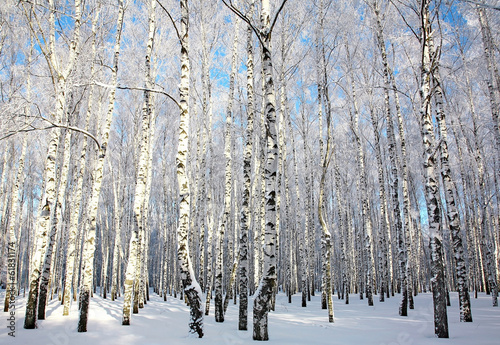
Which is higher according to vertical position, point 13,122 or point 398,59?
point 398,59

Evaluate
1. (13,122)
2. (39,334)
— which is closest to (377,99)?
(13,122)

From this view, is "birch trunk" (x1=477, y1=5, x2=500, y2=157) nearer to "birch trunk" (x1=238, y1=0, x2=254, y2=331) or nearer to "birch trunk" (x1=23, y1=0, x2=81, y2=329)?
"birch trunk" (x1=238, y1=0, x2=254, y2=331)

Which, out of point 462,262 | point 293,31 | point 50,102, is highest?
point 293,31

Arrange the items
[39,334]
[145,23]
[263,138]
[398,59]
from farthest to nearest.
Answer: [398,59] < [145,23] < [263,138] < [39,334]

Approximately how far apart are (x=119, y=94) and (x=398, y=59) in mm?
14382

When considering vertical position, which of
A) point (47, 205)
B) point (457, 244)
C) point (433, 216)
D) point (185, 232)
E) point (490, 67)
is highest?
point (490, 67)

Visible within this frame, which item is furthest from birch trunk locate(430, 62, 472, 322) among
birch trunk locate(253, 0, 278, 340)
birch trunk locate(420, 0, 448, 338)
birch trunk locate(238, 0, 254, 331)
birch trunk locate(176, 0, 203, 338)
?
birch trunk locate(176, 0, 203, 338)

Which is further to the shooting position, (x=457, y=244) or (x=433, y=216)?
(x=457, y=244)

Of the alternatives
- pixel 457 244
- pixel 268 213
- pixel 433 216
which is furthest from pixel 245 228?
pixel 457 244

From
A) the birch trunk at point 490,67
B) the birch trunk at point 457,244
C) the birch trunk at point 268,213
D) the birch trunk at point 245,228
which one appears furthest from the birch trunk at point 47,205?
the birch trunk at point 490,67

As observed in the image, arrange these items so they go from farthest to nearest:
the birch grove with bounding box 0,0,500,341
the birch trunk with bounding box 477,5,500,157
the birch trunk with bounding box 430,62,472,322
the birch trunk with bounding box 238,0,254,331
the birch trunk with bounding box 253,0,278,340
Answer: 1. the birch trunk with bounding box 477,5,500,157
2. the birch trunk with bounding box 430,62,472,322
3. the birch trunk with bounding box 238,0,254,331
4. the birch grove with bounding box 0,0,500,341
5. the birch trunk with bounding box 253,0,278,340

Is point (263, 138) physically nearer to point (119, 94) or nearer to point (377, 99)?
point (377, 99)

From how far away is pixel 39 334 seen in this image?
5.35 metres

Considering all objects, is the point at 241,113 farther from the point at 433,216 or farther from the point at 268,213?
the point at 433,216
